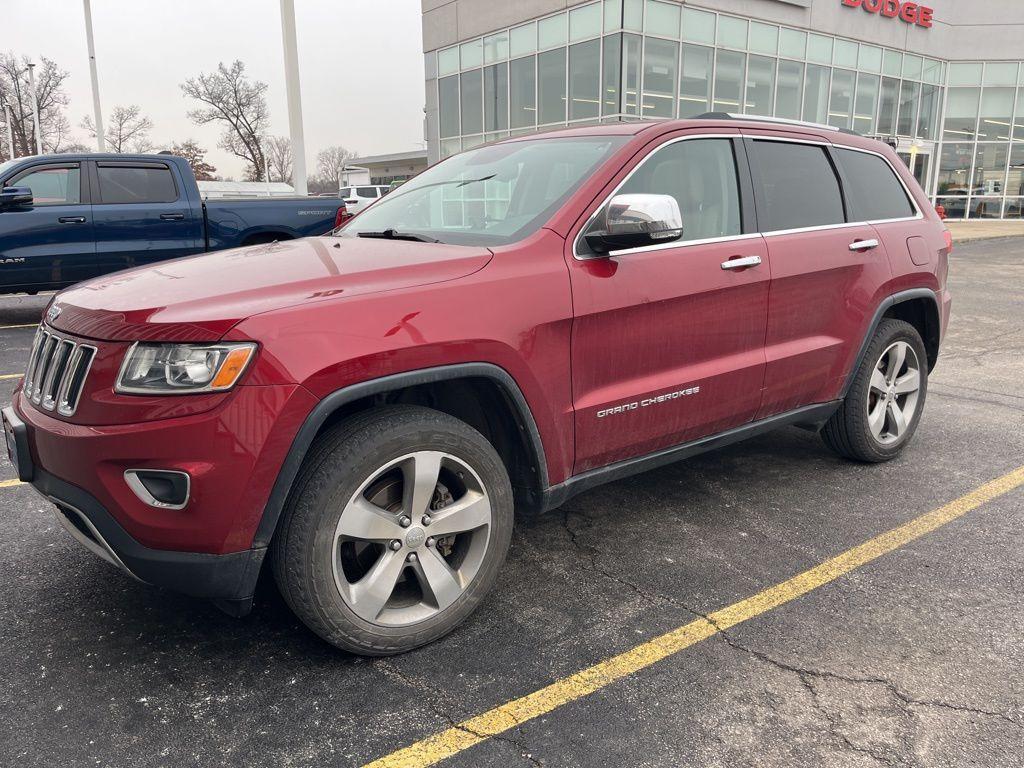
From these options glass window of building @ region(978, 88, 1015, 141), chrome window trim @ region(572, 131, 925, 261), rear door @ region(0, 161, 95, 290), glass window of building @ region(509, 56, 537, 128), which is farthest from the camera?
glass window of building @ region(978, 88, 1015, 141)

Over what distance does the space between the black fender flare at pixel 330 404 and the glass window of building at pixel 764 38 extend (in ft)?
83.9

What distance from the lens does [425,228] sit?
11.3 ft

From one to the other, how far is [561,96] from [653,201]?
22458 millimetres

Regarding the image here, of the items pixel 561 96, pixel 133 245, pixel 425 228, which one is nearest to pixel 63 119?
pixel 561 96

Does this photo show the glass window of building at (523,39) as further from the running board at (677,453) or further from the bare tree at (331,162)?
the bare tree at (331,162)

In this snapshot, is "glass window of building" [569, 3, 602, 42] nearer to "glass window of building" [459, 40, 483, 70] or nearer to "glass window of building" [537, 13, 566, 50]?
"glass window of building" [537, 13, 566, 50]

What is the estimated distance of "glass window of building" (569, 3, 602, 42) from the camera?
2238 centimetres

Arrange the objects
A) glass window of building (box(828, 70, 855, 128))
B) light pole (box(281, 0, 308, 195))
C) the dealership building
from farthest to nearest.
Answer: glass window of building (box(828, 70, 855, 128)) < the dealership building < light pole (box(281, 0, 308, 195))

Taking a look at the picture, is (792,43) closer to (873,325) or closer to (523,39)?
(523,39)

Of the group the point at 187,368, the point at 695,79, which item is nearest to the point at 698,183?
the point at 187,368

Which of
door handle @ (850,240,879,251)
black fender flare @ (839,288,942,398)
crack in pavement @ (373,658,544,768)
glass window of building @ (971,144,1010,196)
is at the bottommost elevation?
crack in pavement @ (373,658,544,768)

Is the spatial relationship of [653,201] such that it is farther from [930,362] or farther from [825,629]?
[930,362]

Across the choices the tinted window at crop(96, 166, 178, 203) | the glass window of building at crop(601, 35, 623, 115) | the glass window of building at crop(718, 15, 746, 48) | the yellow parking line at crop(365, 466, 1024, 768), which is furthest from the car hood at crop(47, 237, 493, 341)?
the glass window of building at crop(718, 15, 746, 48)

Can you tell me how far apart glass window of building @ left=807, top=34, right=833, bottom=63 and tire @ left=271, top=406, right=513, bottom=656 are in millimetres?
27689
